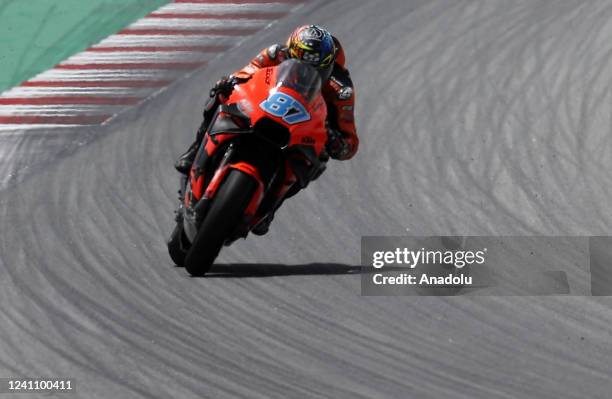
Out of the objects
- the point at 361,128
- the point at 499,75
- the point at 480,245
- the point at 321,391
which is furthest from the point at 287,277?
the point at 499,75

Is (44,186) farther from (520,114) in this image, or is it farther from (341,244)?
(520,114)

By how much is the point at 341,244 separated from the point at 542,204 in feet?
5.89

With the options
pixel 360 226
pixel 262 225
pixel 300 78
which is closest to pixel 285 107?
pixel 300 78

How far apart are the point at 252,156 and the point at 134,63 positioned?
18.5ft

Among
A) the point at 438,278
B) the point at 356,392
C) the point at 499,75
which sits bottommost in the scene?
the point at 499,75

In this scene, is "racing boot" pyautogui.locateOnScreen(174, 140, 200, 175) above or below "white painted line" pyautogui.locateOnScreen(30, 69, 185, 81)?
above

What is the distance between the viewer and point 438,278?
915cm

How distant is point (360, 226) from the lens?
1025cm

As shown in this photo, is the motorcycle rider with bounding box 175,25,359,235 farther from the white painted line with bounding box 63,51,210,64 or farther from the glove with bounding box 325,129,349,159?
the white painted line with bounding box 63,51,210,64

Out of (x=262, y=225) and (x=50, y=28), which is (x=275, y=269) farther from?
(x=50, y=28)

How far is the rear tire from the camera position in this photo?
796cm

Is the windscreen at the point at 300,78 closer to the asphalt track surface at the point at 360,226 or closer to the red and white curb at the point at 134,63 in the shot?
the asphalt track surface at the point at 360,226

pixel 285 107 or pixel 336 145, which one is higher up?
pixel 285 107

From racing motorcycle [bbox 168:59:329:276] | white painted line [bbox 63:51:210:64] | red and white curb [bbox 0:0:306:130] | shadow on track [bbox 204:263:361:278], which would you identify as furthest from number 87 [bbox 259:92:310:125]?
white painted line [bbox 63:51:210:64]
